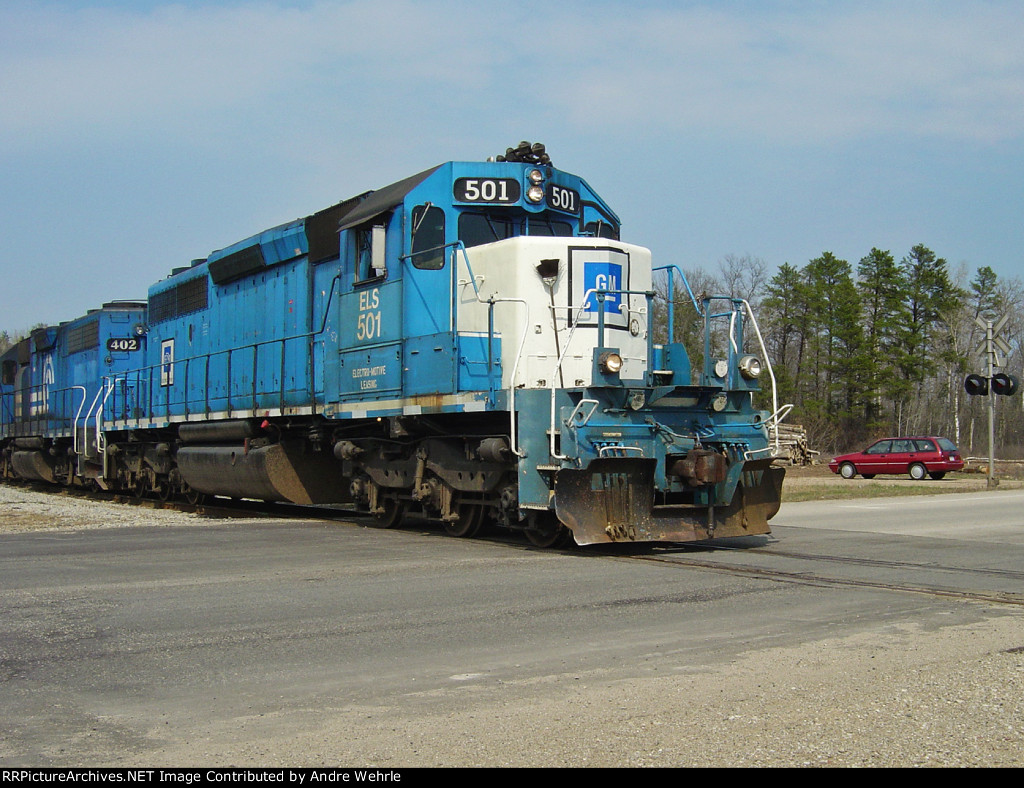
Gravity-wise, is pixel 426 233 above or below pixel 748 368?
above

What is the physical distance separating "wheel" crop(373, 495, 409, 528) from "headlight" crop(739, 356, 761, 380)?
4443mm

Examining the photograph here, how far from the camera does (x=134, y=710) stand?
4.27 m

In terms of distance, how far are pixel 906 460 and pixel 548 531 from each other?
24.0 metres

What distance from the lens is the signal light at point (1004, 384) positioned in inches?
834

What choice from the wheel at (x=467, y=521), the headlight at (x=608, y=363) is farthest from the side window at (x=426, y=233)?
the wheel at (x=467, y=521)

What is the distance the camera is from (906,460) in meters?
30.5

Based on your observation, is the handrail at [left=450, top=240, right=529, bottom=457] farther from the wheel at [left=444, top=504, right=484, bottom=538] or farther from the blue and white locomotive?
the wheel at [left=444, top=504, right=484, bottom=538]

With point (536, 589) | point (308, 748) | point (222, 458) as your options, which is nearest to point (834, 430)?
point (222, 458)

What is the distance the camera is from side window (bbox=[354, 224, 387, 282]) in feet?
35.5

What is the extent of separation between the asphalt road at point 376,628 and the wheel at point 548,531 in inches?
8.9

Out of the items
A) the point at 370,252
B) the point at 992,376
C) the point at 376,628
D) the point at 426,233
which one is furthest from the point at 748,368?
the point at 992,376

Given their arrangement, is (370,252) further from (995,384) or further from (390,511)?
(995,384)
